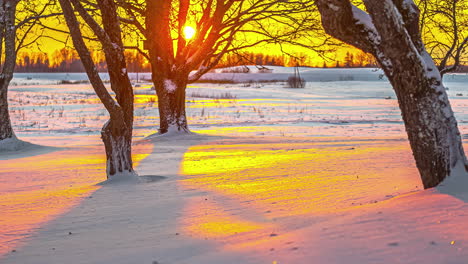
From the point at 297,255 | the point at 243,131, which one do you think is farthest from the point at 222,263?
the point at 243,131

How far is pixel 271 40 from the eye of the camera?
16172 millimetres

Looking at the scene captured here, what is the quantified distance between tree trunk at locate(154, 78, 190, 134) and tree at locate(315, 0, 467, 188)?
35.7ft

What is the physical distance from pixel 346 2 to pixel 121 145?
4.42 metres

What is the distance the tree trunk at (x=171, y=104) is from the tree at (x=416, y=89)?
10891 mm

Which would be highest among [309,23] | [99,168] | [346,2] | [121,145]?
[309,23]

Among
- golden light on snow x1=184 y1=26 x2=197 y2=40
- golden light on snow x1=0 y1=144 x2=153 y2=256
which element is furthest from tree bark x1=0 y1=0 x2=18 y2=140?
golden light on snow x1=184 y1=26 x2=197 y2=40

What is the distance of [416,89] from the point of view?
5.09 meters

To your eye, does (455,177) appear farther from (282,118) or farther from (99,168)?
(282,118)

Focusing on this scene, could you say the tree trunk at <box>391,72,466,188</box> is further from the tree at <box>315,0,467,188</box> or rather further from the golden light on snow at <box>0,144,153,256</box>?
the golden light on snow at <box>0,144,153,256</box>

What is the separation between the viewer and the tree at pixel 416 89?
16.5ft

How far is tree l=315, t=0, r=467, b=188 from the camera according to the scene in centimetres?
502

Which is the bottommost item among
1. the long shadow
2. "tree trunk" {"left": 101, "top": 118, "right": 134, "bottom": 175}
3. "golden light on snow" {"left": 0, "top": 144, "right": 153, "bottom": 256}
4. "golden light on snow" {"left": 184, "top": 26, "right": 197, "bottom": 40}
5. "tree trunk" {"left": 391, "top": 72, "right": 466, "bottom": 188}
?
"golden light on snow" {"left": 0, "top": 144, "right": 153, "bottom": 256}

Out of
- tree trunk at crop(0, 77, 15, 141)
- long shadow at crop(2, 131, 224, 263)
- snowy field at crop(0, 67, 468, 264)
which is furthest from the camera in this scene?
tree trunk at crop(0, 77, 15, 141)

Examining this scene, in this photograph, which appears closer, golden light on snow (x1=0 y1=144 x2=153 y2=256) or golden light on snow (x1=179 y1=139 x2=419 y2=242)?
golden light on snow (x1=179 y1=139 x2=419 y2=242)
